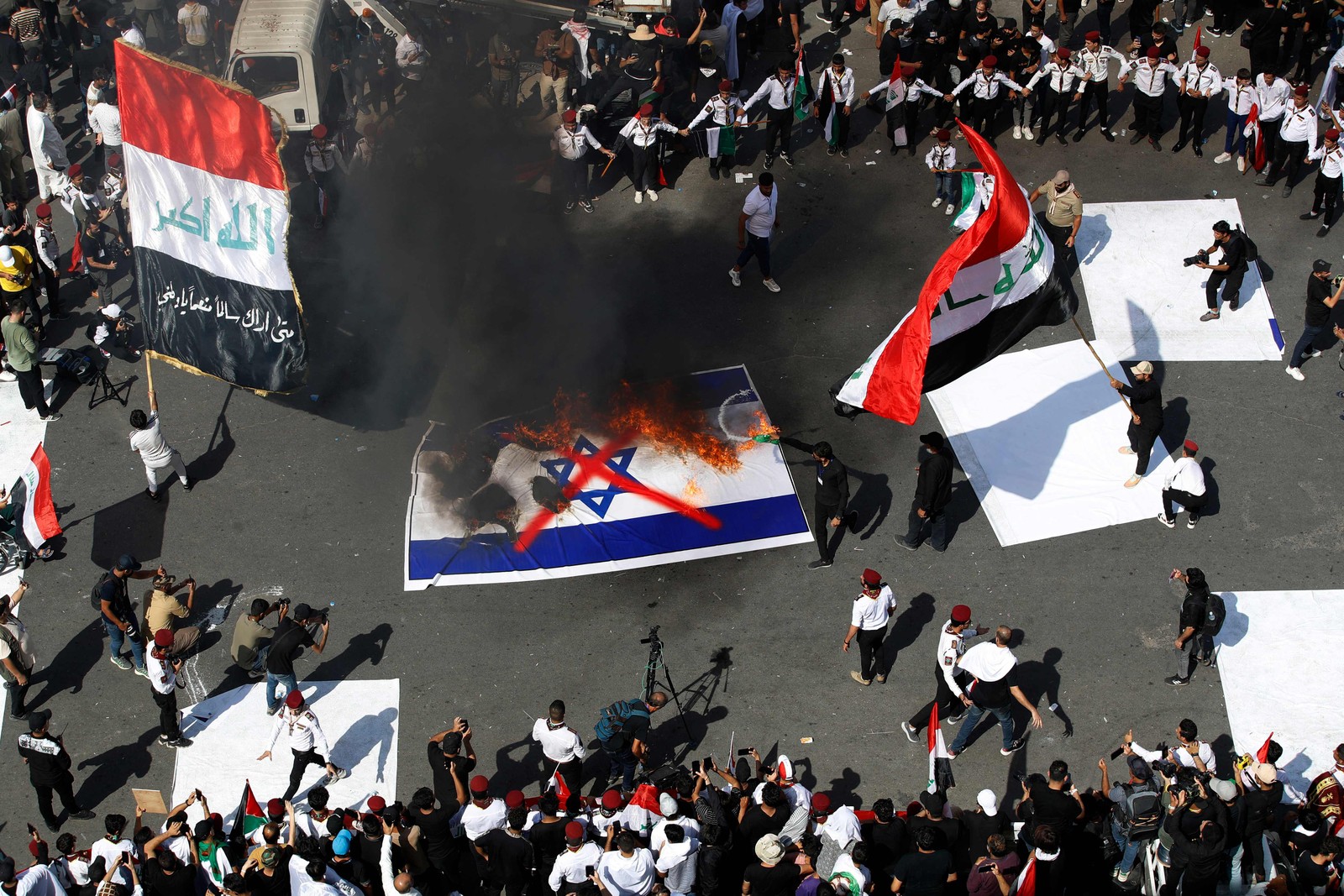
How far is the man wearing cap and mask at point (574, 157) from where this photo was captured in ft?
66.3

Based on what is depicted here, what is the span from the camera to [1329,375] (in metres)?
17.6

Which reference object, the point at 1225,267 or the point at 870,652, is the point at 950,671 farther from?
the point at 1225,267

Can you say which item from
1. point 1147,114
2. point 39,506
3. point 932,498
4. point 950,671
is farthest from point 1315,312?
point 39,506

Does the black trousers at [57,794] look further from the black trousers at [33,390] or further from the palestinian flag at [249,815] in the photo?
the black trousers at [33,390]

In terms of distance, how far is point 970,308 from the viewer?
47.3 ft

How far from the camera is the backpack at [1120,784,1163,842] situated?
41.4 ft

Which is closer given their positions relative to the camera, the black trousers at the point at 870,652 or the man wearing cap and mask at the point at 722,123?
the black trousers at the point at 870,652

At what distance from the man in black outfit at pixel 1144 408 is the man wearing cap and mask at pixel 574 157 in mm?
7900

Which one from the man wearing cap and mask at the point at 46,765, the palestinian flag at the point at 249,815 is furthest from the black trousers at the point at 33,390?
the palestinian flag at the point at 249,815

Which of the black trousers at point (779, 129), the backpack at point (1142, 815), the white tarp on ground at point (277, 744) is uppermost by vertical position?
the black trousers at point (779, 129)

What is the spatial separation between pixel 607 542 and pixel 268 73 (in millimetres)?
10005

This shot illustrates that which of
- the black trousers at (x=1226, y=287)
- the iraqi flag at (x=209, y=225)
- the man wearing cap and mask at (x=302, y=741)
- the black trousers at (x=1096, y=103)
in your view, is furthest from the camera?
the black trousers at (x=1096, y=103)

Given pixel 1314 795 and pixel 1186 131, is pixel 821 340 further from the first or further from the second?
pixel 1314 795

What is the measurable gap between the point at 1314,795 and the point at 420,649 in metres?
8.35
